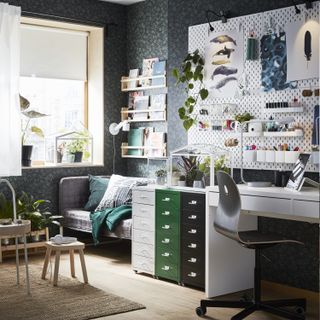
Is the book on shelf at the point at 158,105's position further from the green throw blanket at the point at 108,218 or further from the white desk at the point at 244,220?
the white desk at the point at 244,220

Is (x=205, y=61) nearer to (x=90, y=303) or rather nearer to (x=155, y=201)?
(x=155, y=201)

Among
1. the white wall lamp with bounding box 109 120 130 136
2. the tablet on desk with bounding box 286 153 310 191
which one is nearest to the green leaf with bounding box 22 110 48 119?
the white wall lamp with bounding box 109 120 130 136

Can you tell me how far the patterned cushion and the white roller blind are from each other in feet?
4.75

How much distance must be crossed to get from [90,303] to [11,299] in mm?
594

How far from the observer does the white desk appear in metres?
4.06

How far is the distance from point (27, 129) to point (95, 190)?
3.25ft

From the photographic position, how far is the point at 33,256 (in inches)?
249

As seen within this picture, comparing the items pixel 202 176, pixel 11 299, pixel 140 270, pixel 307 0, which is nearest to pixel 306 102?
pixel 307 0

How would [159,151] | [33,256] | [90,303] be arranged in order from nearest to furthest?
1. [90,303]
2. [33,256]
3. [159,151]

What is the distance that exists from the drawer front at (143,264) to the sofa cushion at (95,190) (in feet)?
3.97

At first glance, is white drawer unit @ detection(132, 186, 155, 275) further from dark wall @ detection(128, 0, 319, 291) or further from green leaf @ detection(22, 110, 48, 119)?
green leaf @ detection(22, 110, 48, 119)

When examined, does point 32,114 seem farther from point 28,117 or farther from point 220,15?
point 220,15

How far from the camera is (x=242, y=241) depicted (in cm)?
398

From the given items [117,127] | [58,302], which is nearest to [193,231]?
[58,302]
